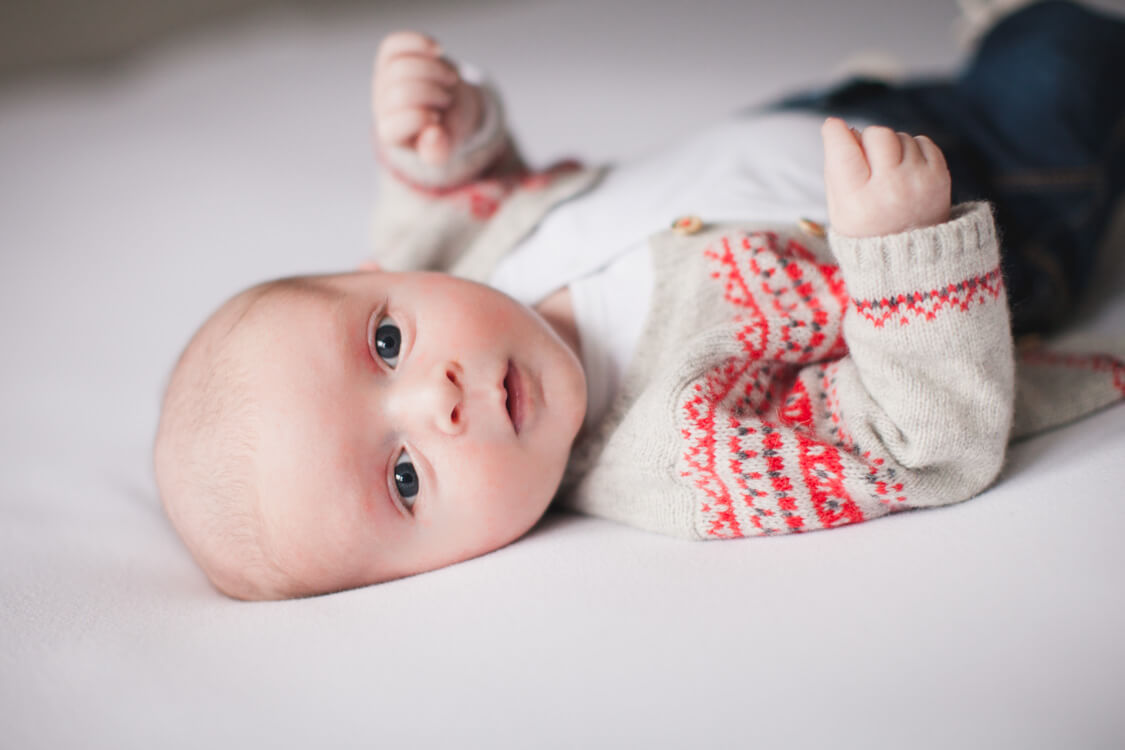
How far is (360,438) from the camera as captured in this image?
0.79 metres

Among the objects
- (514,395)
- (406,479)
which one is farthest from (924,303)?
(406,479)

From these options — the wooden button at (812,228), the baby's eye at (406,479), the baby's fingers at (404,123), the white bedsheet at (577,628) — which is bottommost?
the white bedsheet at (577,628)

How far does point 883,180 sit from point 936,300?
11cm

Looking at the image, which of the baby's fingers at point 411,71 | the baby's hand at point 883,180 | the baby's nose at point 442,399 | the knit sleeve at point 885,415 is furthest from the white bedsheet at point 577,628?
the baby's fingers at point 411,71

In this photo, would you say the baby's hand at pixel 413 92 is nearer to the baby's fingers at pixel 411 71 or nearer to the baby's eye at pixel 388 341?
the baby's fingers at pixel 411 71

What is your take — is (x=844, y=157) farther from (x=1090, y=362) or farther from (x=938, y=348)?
(x=1090, y=362)

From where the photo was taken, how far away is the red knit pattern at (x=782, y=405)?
0.75 metres

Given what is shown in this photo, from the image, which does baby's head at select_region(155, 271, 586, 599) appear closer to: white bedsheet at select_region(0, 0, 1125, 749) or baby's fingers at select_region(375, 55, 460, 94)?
white bedsheet at select_region(0, 0, 1125, 749)

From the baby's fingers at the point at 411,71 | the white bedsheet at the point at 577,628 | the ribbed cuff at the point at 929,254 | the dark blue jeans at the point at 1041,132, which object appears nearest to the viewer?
the white bedsheet at the point at 577,628

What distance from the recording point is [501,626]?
68cm

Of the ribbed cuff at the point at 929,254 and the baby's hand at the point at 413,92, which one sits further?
the baby's hand at the point at 413,92

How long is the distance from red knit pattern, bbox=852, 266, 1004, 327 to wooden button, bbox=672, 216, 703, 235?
257mm

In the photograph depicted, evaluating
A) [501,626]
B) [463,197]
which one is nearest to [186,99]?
[463,197]

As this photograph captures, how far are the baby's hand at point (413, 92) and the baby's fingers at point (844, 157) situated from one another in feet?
1.86
